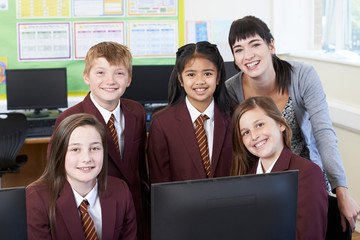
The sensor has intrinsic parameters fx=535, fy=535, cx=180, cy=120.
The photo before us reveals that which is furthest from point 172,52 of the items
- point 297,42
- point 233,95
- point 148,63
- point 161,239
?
point 161,239

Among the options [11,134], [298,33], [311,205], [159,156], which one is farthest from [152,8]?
[311,205]

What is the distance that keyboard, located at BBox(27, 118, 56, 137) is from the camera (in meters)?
4.14

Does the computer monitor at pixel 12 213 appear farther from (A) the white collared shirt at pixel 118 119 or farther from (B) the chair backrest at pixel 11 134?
(B) the chair backrest at pixel 11 134

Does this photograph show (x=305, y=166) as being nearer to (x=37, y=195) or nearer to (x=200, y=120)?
(x=200, y=120)

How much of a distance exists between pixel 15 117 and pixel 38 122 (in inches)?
12.9

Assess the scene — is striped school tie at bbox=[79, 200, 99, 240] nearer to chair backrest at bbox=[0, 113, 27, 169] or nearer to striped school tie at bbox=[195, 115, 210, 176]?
striped school tie at bbox=[195, 115, 210, 176]

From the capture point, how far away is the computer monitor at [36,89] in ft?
14.6

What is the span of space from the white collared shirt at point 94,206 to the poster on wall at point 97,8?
3.04 metres

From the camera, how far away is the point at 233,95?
92.5 inches

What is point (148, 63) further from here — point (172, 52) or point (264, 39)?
point (264, 39)

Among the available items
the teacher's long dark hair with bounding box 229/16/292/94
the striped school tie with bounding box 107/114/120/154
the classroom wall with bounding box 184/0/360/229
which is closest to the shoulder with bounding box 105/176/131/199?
the striped school tie with bounding box 107/114/120/154

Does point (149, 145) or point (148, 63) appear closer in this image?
point (149, 145)

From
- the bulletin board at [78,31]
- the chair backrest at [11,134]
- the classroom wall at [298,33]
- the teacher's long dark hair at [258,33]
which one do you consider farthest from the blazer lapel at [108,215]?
the bulletin board at [78,31]

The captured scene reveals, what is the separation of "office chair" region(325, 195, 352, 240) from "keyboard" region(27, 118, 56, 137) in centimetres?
275
